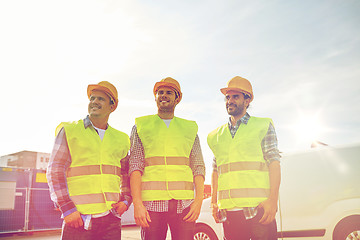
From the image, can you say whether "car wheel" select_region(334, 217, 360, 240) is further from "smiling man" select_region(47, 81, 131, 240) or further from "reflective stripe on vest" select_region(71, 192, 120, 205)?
"reflective stripe on vest" select_region(71, 192, 120, 205)

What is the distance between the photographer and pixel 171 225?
119 inches

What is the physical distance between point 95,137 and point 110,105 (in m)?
0.44

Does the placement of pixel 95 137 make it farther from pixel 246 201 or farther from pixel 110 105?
pixel 246 201

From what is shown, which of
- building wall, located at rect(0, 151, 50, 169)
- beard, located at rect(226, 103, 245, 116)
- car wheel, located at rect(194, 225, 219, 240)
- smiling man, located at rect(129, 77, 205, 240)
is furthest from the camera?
building wall, located at rect(0, 151, 50, 169)

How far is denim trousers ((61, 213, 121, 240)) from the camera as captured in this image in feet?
9.29

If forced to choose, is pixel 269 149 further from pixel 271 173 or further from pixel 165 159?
pixel 165 159

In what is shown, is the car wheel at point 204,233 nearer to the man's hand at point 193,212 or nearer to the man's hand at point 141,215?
the man's hand at point 193,212

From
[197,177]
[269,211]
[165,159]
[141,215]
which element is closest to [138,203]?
[141,215]

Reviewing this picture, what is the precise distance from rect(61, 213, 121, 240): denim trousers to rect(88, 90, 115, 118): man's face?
953 millimetres

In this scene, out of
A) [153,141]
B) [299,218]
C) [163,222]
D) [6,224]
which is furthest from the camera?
[6,224]

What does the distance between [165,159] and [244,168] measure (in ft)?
2.68

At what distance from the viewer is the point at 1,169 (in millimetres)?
11891

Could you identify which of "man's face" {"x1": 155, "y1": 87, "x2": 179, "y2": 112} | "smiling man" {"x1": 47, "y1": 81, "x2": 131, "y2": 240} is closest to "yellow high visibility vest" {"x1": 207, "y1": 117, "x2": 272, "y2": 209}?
"man's face" {"x1": 155, "y1": 87, "x2": 179, "y2": 112}

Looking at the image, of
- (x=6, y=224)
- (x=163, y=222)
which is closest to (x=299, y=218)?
(x=163, y=222)
